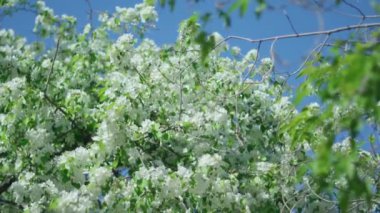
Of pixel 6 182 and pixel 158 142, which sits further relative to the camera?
pixel 6 182

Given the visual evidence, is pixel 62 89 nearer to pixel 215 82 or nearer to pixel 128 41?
pixel 128 41

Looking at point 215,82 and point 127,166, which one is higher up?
point 215,82

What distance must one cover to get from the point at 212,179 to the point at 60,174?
158 centimetres

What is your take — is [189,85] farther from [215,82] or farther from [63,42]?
[63,42]

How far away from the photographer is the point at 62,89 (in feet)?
24.5

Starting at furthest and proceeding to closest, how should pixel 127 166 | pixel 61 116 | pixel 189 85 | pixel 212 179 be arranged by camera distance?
pixel 189 85 → pixel 61 116 → pixel 127 166 → pixel 212 179

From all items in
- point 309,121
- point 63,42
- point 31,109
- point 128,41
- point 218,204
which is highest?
point 63,42

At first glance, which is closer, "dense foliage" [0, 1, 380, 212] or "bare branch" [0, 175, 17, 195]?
"dense foliage" [0, 1, 380, 212]

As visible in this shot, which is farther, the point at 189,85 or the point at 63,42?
the point at 63,42

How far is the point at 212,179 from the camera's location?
5258mm

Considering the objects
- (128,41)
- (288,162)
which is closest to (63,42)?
(128,41)

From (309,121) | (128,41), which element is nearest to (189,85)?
(128,41)

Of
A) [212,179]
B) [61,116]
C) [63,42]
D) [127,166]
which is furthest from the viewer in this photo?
[63,42]

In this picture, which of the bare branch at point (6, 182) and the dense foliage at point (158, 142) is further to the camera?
the bare branch at point (6, 182)
